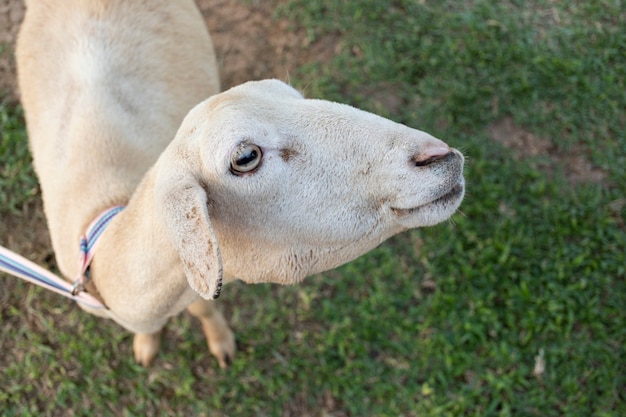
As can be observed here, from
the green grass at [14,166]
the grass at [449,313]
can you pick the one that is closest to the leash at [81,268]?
the grass at [449,313]

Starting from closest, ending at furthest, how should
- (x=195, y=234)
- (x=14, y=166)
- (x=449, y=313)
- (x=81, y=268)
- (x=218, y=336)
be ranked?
(x=195, y=234) < (x=81, y=268) < (x=218, y=336) < (x=449, y=313) < (x=14, y=166)

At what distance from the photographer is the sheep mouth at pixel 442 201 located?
2145 mm

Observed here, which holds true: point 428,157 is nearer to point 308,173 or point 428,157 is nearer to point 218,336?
point 308,173

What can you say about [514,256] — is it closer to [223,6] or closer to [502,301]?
[502,301]

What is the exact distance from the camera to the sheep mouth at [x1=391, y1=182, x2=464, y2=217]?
2.14m

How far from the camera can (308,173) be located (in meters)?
2.13

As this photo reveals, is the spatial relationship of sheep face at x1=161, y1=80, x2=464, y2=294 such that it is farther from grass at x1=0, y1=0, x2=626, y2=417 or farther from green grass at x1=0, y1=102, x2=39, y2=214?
green grass at x1=0, y1=102, x2=39, y2=214

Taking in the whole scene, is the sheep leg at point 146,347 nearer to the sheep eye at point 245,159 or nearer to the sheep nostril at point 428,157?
the sheep eye at point 245,159

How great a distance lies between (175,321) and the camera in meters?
4.30

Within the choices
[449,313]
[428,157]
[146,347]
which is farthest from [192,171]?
[449,313]

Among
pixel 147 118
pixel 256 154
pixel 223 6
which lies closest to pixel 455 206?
pixel 256 154

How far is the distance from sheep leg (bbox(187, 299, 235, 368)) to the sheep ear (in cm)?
194

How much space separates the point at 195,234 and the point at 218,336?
2.29 meters

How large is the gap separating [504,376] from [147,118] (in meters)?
3.08
